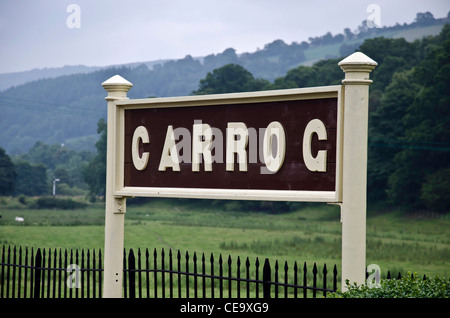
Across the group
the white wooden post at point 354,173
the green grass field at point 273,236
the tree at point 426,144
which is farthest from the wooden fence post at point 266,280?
the tree at point 426,144

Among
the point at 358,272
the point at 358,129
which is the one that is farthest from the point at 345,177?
the point at 358,272

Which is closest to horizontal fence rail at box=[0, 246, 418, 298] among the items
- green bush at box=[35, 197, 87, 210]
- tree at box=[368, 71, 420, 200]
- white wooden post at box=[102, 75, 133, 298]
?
white wooden post at box=[102, 75, 133, 298]

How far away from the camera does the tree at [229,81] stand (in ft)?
255

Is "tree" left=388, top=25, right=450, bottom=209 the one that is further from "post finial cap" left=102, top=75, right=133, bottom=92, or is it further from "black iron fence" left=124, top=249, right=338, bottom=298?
"post finial cap" left=102, top=75, right=133, bottom=92

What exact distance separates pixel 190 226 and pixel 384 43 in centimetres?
3180

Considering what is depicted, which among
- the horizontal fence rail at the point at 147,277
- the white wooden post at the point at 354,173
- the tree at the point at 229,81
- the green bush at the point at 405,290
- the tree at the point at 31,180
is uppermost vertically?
the tree at the point at 229,81

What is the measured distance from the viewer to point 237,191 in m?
6.70

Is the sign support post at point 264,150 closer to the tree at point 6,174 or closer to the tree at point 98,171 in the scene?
the tree at point 98,171

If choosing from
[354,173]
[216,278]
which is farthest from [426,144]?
[354,173]

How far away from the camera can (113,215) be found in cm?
784

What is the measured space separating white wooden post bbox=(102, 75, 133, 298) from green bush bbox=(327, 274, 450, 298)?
313 centimetres

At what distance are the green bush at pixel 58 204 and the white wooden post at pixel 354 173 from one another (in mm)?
75353

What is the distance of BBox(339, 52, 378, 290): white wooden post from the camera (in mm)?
5887

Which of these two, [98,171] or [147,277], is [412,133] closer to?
[98,171]
